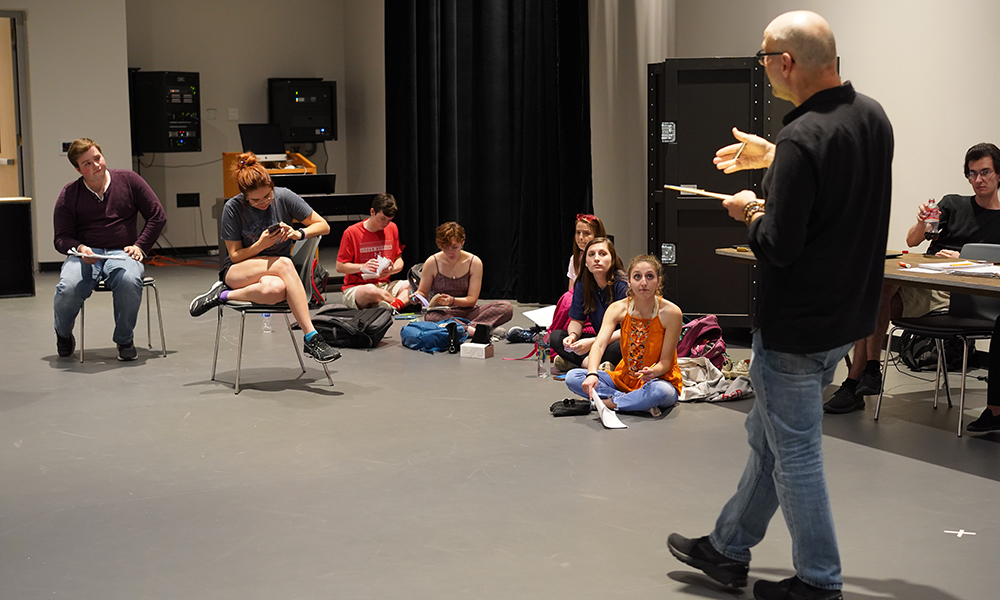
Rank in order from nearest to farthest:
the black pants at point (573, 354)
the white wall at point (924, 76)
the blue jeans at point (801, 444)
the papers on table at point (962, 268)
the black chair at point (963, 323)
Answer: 1. the blue jeans at point (801, 444)
2. the papers on table at point (962, 268)
3. the black chair at point (963, 323)
4. the black pants at point (573, 354)
5. the white wall at point (924, 76)

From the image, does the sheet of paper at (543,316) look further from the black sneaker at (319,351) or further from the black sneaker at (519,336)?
the black sneaker at (319,351)

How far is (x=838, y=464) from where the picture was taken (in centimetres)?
389

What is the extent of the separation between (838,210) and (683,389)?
2.62 meters

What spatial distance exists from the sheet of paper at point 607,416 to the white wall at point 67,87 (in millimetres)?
6915

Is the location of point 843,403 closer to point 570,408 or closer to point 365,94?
point 570,408

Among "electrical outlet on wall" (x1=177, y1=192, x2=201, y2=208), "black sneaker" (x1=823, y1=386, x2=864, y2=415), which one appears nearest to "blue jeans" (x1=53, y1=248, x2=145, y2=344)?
"black sneaker" (x1=823, y1=386, x2=864, y2=415)

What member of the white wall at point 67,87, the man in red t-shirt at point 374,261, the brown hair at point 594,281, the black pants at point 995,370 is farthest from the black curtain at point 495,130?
the black pants at point 995,370

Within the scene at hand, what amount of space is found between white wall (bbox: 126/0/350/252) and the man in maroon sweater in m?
4.97

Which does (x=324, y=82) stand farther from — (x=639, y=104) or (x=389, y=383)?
→ (x=389, y=383)

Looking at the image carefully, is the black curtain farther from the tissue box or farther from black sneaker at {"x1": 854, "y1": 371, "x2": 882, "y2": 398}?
black sneaker at {"x1": 854, "y1": 371, "x2": 882, "y2": 398}

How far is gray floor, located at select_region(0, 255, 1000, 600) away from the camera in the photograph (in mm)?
2883

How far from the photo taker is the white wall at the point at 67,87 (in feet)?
31.2

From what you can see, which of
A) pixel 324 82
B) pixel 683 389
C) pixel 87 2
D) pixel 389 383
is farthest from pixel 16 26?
pixel 683 389

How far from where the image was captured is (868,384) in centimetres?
474
